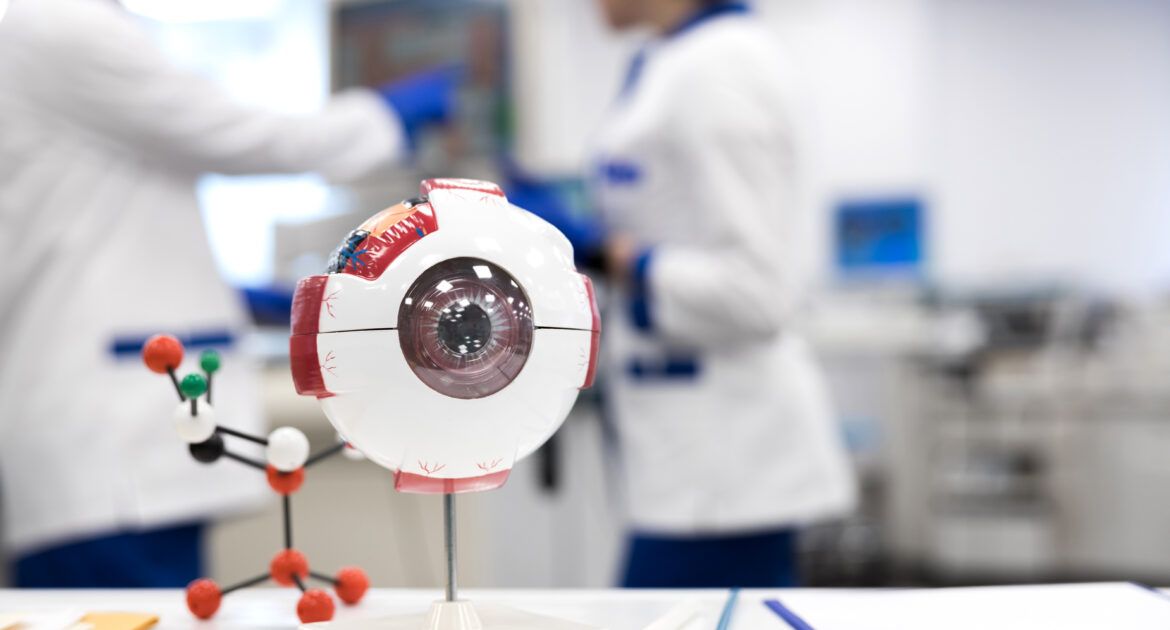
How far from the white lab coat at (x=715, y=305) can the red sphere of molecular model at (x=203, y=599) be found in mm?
682

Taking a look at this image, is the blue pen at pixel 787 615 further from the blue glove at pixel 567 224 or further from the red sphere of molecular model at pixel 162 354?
the blue glove at pixel 567 224

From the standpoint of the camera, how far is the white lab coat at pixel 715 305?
1209 mm

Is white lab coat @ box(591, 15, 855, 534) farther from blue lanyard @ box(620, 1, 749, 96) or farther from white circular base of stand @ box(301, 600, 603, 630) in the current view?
white circular base of stand @ box(301, 600, 603, 630)

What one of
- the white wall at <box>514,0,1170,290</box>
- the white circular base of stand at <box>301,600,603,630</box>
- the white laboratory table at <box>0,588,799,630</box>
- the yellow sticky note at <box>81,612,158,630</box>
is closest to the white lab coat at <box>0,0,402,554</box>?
the white laboratory table at <box>0,588,799,630</box>

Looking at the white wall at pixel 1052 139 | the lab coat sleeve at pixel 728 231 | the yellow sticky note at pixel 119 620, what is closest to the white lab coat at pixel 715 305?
the lab coat sleeve at pixel 728 231

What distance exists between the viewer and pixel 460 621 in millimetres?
567

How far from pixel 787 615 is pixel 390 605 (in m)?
0.27

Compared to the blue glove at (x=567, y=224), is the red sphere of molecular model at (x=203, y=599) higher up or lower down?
lower down

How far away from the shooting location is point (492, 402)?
544mm

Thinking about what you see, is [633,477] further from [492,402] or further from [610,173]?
[492,402]

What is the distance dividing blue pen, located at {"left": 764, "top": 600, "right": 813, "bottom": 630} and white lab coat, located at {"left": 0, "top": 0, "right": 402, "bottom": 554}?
0.73 metres

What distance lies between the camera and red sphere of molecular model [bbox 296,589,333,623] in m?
0.64

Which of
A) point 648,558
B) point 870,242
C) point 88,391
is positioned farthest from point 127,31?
point 870,242

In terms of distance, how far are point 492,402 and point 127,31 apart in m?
0.75
